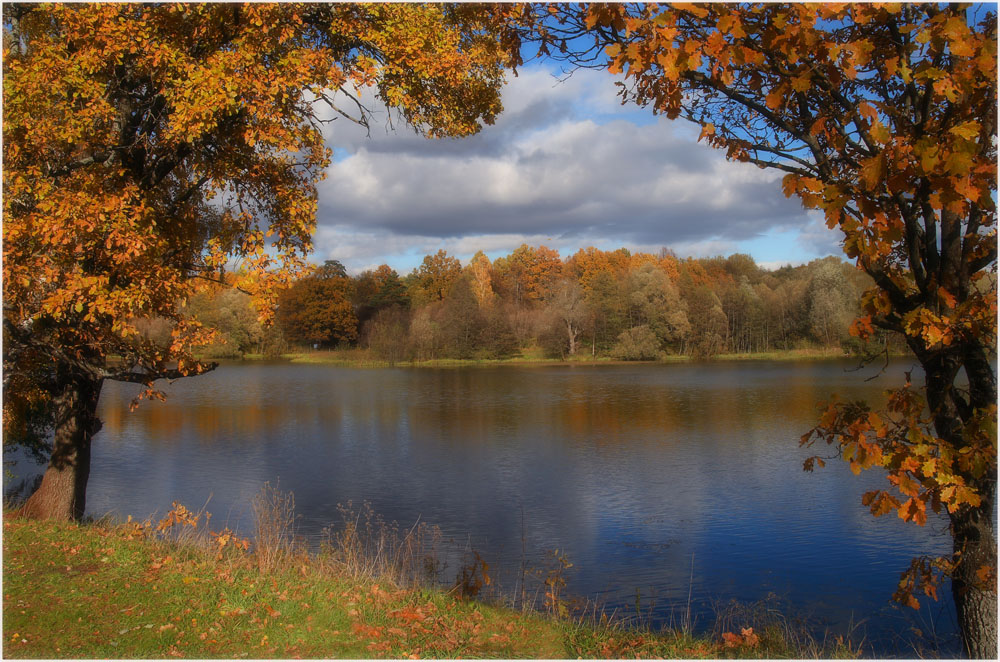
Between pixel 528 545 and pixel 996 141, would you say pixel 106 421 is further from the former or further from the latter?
pixel 996 141

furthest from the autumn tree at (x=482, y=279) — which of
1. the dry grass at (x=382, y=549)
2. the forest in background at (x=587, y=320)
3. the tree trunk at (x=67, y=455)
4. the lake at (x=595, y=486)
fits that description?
the tree trunk at (x=67, y=455)

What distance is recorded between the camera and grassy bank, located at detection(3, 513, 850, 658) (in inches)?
188

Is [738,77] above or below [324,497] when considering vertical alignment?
above

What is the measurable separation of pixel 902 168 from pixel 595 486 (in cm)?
1132

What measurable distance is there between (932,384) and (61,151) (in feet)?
25.5

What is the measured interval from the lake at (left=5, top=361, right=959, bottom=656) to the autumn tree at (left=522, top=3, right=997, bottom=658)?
13.0 feet

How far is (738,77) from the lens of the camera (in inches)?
188

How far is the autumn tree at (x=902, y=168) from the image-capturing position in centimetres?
343

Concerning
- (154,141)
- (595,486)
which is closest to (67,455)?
(154,141)

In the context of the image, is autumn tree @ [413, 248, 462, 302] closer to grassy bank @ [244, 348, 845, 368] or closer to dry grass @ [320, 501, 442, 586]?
grassy bank @ [244, 348, 845, 368]

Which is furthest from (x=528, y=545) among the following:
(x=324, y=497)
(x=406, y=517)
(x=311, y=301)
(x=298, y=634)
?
(x=311, y=301)

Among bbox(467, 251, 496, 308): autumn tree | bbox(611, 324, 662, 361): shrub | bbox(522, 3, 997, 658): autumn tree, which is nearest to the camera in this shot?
bbox(522, 3, 997, 658): autumn tree

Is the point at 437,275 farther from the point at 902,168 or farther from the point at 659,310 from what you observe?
the point at 902,168

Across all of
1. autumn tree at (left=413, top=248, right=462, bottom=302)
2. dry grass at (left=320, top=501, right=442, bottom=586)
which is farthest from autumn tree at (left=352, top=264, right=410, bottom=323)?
dry grass at (left=320, top=501, right=442, bottom=586)
